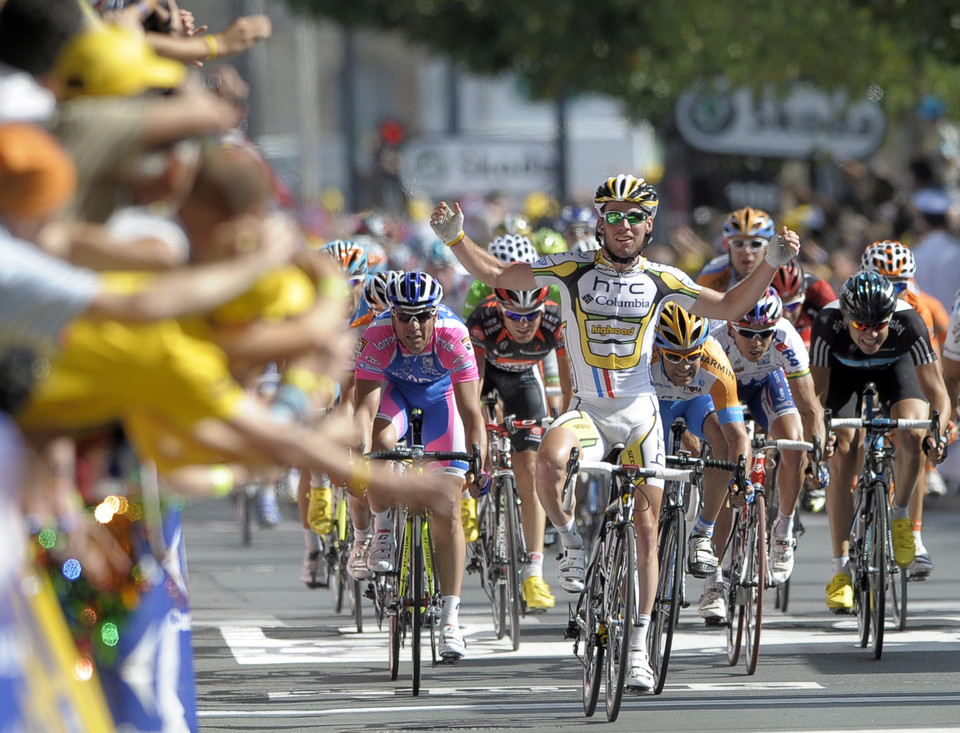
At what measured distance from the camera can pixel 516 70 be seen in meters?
33.6

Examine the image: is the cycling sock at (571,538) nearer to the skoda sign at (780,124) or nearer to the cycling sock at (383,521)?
the cycling sock at (383,521)

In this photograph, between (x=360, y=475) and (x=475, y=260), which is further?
(x=475, y=260)

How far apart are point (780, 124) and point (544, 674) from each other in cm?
1464

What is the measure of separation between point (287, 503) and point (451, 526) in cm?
900

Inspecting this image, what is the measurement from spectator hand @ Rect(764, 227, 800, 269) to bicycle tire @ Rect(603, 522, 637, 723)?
1.55 m

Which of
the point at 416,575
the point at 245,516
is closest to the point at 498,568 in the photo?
the point at 416,575

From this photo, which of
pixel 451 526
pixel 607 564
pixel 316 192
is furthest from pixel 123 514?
pixel 316 192

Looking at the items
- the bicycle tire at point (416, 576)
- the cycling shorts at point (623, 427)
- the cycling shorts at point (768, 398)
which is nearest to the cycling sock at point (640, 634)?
the cycling shorts at point (623, 427)

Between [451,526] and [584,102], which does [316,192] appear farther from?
[451,526]

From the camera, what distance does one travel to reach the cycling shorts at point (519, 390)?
12.1 meters

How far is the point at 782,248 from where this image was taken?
913 cm

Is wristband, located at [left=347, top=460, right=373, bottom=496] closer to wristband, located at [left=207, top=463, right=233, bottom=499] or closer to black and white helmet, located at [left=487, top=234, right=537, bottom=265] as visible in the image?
wristband, located at [left=207, top=463, right=233, bottom=499]

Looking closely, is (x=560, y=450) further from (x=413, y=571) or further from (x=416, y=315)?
(x=416, y=315)

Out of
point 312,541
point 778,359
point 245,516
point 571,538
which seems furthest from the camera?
point 245,516
